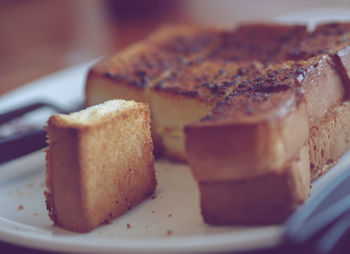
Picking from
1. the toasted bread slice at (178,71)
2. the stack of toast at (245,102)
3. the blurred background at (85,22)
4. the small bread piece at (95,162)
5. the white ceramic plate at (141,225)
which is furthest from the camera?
the blurred background at (85,22)

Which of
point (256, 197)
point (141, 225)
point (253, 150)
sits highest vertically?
point (253, 150)

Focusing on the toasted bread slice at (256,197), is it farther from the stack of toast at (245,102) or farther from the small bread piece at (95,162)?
the small bread piece at (95,162)

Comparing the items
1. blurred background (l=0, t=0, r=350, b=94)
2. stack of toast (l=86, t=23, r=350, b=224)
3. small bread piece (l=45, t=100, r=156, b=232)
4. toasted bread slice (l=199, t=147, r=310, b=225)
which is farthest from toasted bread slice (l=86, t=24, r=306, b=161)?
blurred background (l=0, t=0, r=350, b=94)

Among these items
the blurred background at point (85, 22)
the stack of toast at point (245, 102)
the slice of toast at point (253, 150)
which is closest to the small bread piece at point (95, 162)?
the stack of toast at point (245, 102)

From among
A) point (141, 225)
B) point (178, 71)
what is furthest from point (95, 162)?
point (178, 71)

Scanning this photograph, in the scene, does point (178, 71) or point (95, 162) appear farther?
point (178, 71)

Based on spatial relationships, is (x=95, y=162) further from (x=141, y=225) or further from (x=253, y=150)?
(x=253, y=150)
